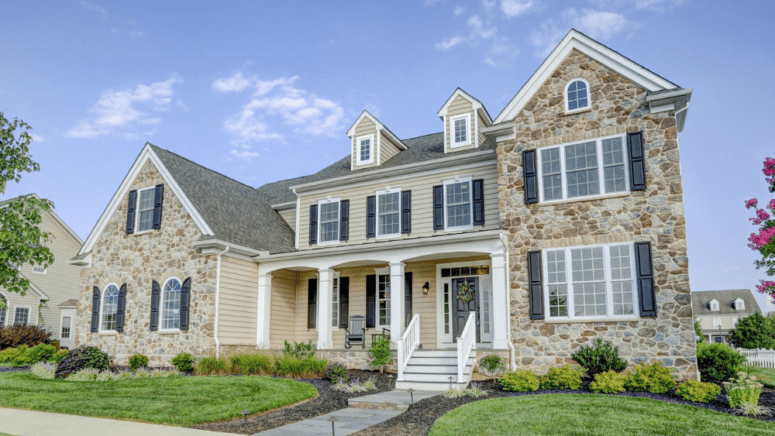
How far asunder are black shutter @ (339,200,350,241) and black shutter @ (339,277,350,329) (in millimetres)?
1436

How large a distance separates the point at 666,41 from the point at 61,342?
101 feet

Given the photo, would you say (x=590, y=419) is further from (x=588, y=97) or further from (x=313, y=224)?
(x=313, y=224)

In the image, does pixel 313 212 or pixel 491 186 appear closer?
pixel 491 186

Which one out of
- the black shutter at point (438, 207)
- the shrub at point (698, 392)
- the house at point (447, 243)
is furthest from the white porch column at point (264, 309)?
the shrub at point (698, 392)

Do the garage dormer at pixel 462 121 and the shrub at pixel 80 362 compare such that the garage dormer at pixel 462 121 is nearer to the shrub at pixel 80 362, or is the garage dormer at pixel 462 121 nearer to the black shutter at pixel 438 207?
the black shutter at pixel 438 207

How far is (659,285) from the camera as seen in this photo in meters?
11.9

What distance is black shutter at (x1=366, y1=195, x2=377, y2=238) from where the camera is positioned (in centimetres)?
1793

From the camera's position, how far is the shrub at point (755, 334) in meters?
33.0

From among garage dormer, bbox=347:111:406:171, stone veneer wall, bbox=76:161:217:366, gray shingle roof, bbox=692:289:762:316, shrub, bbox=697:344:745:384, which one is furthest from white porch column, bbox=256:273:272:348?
gray shingle roof, bbox=692:289:762:316

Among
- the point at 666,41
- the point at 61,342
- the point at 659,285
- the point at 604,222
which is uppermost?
the point at 666,41

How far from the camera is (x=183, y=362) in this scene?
51.4ft

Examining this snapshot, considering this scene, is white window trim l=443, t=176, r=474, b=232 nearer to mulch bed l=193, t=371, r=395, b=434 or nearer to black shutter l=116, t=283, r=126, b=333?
mulch bed l=193, t=371, r=395, b=434

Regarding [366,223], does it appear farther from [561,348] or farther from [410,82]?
[561,348]

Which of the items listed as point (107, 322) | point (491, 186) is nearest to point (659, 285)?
point (491, 186)
